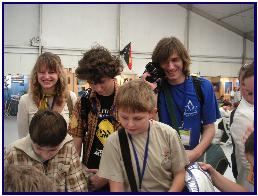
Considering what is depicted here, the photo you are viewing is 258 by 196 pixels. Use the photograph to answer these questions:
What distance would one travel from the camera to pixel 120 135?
1.22m

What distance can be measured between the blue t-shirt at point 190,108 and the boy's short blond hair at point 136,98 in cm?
34

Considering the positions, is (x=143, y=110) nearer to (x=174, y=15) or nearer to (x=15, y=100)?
(x=15, y=100)

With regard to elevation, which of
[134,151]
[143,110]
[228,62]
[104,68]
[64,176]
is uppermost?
[228,62]

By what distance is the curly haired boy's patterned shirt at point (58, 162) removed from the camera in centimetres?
128

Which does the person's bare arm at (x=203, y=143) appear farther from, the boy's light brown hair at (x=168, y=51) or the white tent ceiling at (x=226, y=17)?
the white tent ceiling at (x=226, y=17)

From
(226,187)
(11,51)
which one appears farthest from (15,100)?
(226,187)

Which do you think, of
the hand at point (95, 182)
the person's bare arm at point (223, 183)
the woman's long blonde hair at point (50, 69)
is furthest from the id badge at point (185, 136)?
the woman's long blonde hair at point (50, 69)

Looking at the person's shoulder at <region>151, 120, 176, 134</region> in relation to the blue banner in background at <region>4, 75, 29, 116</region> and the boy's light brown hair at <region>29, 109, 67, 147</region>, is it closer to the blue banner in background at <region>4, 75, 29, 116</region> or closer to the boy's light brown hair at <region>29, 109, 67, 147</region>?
the boy's light brown hair at <region>29, 109, 67, 147</region>

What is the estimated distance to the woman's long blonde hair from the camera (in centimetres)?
186

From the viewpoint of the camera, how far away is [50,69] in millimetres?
1856

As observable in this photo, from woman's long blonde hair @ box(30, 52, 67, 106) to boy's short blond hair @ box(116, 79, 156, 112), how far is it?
76 cm

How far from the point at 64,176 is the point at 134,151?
0.36 metres

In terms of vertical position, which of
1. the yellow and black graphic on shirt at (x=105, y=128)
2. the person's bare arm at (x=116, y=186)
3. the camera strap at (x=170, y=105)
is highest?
the camera strap at (x=170, y=105)

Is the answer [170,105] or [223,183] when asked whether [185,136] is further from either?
[223,183]
